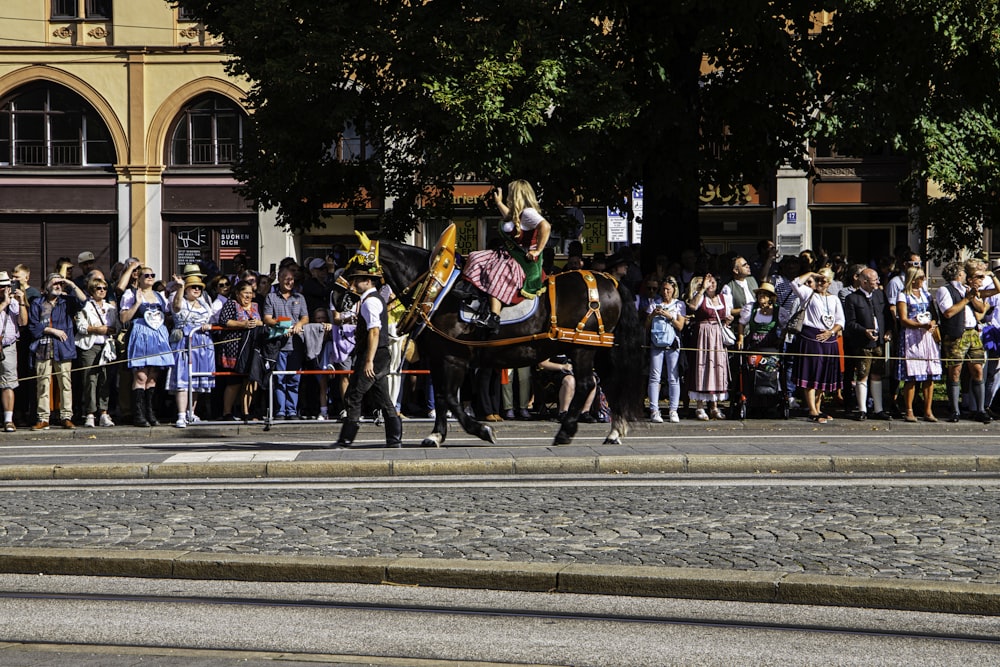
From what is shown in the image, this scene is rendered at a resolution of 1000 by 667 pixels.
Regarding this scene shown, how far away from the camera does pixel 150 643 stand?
6.69m

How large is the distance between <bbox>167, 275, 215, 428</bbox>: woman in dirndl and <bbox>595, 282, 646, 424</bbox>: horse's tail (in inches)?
226

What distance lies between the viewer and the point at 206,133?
135ft

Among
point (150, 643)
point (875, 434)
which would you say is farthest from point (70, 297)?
point (150, 643)

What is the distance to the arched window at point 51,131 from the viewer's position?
135 ft

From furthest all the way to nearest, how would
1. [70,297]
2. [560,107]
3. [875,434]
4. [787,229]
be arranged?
[787,229] → [560,107] → [70,297] → [875,434]

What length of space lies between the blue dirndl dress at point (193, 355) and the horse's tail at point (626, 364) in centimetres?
573

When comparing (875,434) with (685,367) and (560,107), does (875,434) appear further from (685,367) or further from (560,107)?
(560,107)

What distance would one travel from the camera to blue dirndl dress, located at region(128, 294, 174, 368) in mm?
17984

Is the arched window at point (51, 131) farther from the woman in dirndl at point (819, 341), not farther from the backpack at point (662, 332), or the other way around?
the woman in dirndl at point (819, 341)

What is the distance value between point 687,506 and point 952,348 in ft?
29.6

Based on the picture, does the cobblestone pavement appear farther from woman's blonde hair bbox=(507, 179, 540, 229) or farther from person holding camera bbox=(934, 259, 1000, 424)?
person holding camera bbox=(934, 259, 1000, 424)

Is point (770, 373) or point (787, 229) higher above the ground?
point (787, 229)

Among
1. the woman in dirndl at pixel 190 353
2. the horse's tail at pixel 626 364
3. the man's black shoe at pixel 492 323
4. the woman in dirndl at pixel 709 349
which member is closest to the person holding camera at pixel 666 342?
the woman in dirndl at pixel 709 349

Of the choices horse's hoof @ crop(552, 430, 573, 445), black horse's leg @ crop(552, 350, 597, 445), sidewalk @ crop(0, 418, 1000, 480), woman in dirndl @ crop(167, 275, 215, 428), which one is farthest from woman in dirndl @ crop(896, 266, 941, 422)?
woman in dirndl @ crop(167, 275, 215, 428)
